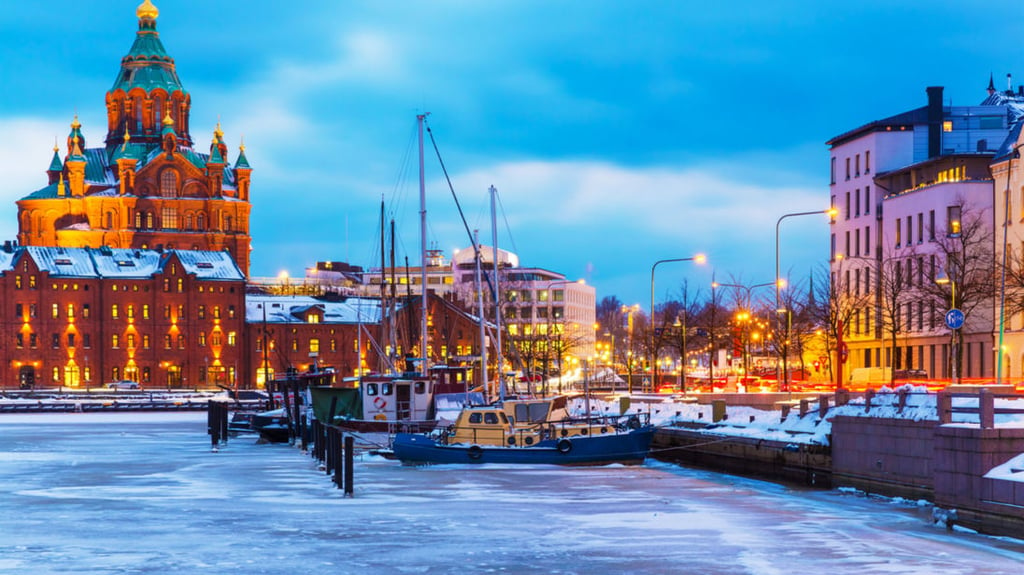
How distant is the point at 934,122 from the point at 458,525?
88181mm

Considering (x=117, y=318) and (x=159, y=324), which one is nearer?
(x=117, y=318)

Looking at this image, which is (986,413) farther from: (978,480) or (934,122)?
(934,122)

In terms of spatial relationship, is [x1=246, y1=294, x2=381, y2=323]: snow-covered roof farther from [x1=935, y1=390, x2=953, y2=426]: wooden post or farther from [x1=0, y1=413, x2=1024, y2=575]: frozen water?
[x1=935, y1=390, x2=953, y2=426]: wooden post

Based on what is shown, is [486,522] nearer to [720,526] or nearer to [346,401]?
[720,526]

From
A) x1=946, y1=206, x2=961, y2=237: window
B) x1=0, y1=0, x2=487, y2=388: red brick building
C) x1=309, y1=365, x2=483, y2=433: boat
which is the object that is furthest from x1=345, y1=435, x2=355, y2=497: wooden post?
x1=0, y1=0, x2=487, y2=388: red brick building

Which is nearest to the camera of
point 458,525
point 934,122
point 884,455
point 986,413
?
point 986,413

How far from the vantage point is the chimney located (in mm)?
113125

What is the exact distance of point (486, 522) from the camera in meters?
34.3

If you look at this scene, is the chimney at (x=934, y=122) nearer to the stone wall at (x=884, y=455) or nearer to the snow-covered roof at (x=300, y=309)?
the stone wall at (x=884, y=455)

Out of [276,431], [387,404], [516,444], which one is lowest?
[276,431]

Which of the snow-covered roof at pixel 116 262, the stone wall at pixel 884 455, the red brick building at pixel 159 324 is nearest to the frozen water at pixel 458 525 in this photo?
the stone wall at pixel 884 455

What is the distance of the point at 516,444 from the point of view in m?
55.5

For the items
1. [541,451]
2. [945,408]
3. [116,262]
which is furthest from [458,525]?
[116,262]

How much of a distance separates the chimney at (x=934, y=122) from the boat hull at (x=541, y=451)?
213ft
